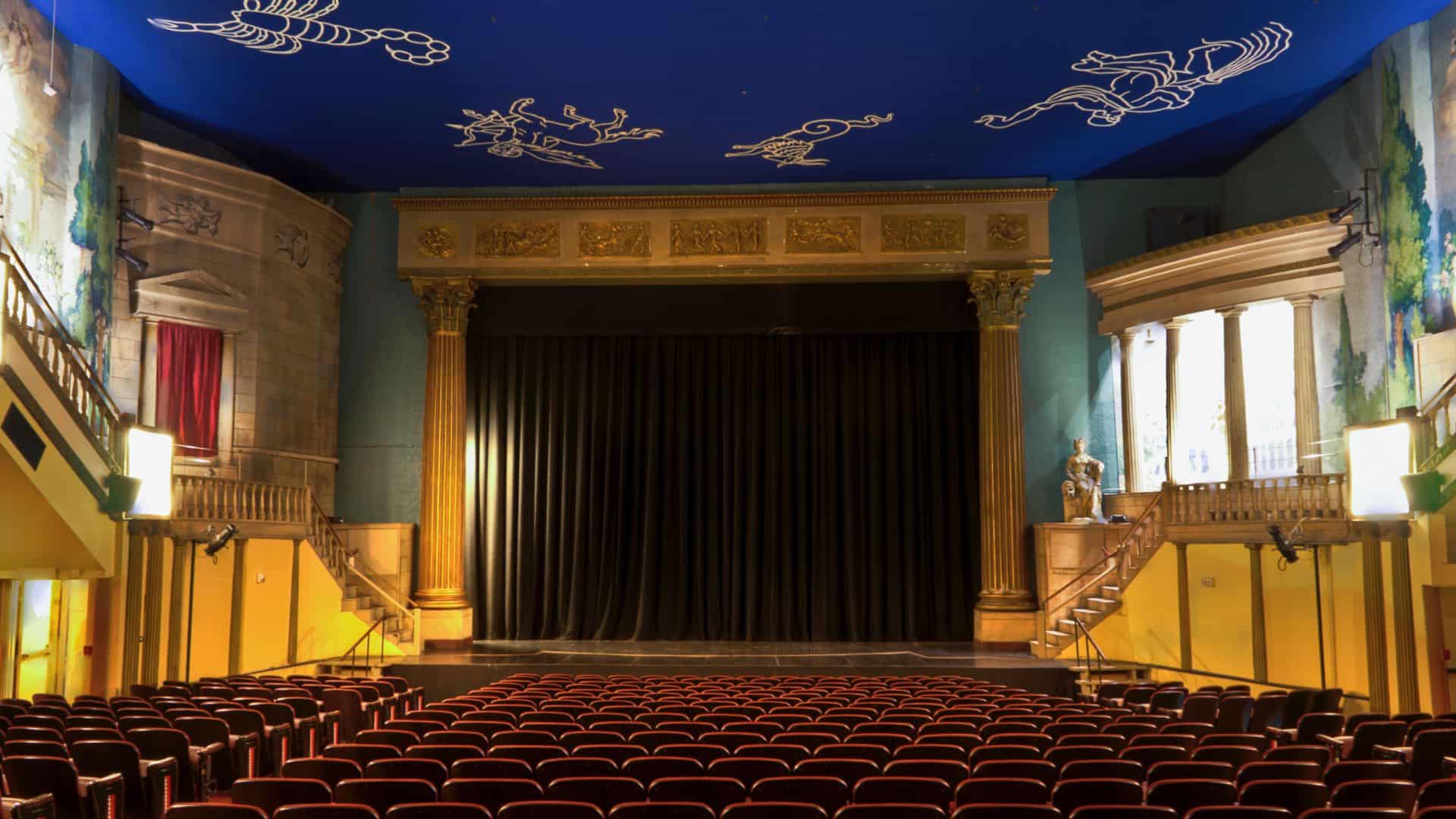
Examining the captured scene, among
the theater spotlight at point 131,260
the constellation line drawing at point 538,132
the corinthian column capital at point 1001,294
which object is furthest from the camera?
the corinthian column capital at point 1001,294

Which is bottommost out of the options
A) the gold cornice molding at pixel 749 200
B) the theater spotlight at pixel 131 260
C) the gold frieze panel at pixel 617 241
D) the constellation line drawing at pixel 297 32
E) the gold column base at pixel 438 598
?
the gold column base at pixel 438 598

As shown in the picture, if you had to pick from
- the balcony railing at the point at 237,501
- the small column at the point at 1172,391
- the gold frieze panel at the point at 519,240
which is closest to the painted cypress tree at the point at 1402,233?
the small column at the point at 1172,391

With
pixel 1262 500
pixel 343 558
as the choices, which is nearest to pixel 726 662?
pixel 343 558

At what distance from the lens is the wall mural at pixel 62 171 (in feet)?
44.7

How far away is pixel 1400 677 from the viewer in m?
12.6

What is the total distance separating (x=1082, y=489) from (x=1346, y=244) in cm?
559

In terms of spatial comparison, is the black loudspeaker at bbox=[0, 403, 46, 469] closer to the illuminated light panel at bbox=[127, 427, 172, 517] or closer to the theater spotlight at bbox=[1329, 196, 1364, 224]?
the illuminated light panel at bbox=[127, 427, 172, 517]

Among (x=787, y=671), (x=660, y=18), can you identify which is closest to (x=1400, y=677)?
(x=787, y=671)

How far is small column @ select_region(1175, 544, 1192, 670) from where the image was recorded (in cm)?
1639

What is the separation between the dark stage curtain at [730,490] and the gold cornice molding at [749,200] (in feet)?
8.40

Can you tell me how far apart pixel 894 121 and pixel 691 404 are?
6.97m

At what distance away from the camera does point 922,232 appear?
20703 millimetres

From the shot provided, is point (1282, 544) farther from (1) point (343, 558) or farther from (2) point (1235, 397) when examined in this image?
(1) point (343, 558)

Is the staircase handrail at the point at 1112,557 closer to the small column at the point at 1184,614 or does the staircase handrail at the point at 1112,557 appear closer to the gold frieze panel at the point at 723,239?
the small column at the point at 1184,614
